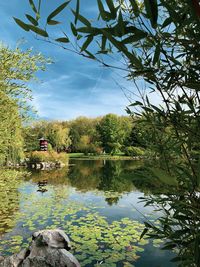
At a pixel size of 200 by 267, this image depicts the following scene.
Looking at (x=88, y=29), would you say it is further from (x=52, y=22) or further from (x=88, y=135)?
(x=88, y=135)

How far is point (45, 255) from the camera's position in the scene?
14.4 ft

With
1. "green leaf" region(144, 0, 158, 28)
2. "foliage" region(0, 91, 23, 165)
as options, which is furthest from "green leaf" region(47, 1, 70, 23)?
"foliage" region(0, 91, 23, 165)

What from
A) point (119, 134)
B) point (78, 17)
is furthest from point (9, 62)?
point (119, 134)

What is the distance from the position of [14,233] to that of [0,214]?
1727 millimetres

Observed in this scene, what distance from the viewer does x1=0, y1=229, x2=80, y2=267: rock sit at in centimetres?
420

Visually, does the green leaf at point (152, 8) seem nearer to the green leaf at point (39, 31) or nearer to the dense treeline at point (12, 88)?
the green leaf at point (39, 31)

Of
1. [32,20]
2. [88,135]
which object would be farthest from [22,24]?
[88,135]

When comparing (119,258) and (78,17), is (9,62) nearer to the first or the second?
(119,258)

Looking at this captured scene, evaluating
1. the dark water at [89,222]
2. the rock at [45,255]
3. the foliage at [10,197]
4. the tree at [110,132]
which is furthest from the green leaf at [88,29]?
the tree at [110,132]

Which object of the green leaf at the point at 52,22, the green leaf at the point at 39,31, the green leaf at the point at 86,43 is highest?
the green leaf at the point at 52,22

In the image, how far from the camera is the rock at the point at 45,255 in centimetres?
420

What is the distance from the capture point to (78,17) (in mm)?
685

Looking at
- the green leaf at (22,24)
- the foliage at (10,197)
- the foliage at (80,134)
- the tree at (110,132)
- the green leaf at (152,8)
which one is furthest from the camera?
the foliage at (80,134)

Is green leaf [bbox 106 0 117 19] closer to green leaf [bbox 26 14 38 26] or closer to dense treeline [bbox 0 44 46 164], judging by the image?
green leaf [bbox 26 14 38 26]
